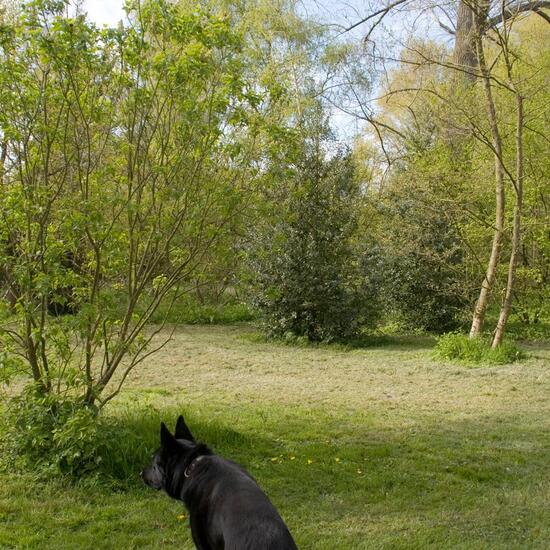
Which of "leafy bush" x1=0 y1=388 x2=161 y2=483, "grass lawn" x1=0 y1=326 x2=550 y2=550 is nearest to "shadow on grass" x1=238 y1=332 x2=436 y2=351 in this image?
"grass lawn" x1=0 y1=326 x2=550 y2=550

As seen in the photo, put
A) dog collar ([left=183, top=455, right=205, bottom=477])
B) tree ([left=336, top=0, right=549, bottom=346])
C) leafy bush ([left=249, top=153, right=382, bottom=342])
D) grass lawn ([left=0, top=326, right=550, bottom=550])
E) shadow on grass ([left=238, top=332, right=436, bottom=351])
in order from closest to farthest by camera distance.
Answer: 1. dog collar ([left=183, top=455, right=205, bottom=477])
2. grass lawn ([left=0, top=326, right=550, bottom=550])
3. tree ([left=336, top=0, right=549, bottom=346])
4. shadow on grass ([left=238, top=332, right=436, bottom=351])
5. leafy bush ([left=249, top=153, right=382, bottom=342])

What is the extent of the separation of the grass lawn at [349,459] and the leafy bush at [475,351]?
53cm

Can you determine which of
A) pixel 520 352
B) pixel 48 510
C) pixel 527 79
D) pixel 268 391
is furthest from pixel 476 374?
pixel 48 510

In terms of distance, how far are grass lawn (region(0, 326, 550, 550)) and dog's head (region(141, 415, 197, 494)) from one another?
73cm

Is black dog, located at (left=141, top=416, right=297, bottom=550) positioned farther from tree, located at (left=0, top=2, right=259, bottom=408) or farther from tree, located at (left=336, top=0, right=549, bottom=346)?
tree, located at (left=336, top=0, right=549, bottom=346)

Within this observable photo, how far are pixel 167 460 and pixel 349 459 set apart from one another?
2903mm

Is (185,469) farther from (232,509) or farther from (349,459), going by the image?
(349,459)

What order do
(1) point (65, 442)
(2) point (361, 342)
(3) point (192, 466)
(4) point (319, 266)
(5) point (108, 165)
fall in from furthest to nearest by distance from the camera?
(2) point (361, 342) < (4) point (319, 266) < (5) point (108, 165) < (1) point (65, 442) < (3) point (192, 466)

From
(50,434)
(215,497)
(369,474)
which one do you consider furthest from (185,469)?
(369,474)

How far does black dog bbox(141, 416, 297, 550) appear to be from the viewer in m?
2.88

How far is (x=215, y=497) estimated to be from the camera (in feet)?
10.6

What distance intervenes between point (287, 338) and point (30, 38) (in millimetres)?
10530

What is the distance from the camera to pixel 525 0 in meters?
12.4

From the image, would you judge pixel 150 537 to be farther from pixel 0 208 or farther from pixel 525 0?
pixel 525 0
